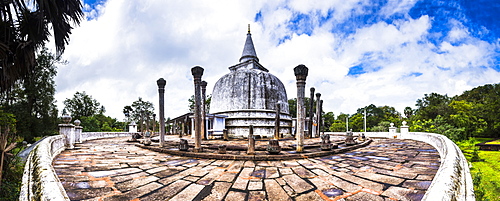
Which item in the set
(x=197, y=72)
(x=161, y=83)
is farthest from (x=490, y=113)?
(x=161, y=83)

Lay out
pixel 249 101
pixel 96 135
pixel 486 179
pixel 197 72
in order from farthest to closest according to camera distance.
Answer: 1. pixel 249 101
2. pixel 96 135
3. pixel 486 179
4. pixel 197 72

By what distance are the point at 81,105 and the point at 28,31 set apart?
105 feet

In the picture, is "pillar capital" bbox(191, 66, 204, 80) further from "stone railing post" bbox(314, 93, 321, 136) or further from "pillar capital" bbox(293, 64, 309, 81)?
"stone railing post" bbox(314, 93, 321, 136)

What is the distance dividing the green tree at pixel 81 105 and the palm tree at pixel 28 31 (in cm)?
2918

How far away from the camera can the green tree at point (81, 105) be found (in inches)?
1154

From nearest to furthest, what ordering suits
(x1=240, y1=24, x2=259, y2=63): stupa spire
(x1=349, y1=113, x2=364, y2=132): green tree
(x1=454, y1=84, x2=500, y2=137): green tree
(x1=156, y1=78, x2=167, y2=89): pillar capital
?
(x1=156, y1=78, x2=167, y2=89): pillar capital < (x1=240, y1=24, x2=259, y2=63): stupa spire < (x1=454, y1=84, x2=500, y2=137): green tree < (x1=349, y1=113, x2=364, y2=132): green tree

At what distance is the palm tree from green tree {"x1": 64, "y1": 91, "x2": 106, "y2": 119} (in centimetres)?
2918

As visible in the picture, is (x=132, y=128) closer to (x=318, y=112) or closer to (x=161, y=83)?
(x=161, y=83)

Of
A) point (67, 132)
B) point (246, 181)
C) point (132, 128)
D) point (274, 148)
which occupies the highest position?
point (67, 132)

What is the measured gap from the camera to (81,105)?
30.7m

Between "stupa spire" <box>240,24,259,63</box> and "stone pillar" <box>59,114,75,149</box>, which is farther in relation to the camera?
"stupa spire" <box>240,24,259,63</box>

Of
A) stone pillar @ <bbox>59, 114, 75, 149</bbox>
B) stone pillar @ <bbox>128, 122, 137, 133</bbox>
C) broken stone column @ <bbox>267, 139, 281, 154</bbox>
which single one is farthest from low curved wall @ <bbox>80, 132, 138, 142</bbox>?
broken stone column @ <bbox>267, 139, 281, 154</bbox>

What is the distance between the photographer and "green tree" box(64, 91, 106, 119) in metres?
29.3

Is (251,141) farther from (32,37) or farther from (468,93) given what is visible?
(468,93)
